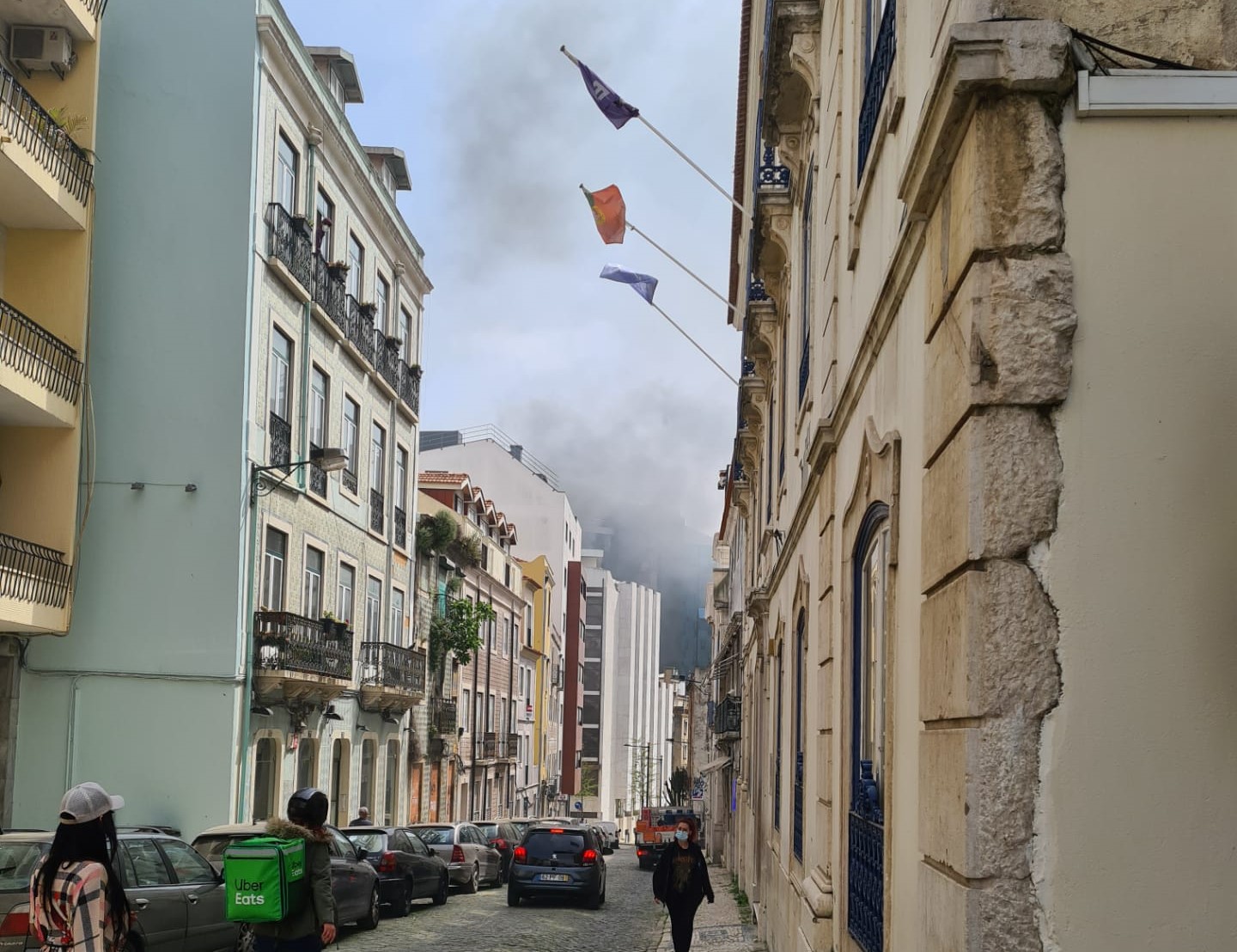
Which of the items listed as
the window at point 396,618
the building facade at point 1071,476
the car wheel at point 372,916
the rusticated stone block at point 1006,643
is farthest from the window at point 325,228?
the rusticated stone block at point 1006,643

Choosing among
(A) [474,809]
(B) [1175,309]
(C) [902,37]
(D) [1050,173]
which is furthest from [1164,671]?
(A) [474,809]

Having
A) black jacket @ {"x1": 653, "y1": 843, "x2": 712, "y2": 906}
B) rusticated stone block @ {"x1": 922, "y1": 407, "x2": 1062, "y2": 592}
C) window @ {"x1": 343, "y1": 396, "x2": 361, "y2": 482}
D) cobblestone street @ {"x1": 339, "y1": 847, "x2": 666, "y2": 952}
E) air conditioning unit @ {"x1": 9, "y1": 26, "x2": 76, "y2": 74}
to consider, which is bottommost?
cobblestone street @ {"x1": 339, "y1": 847, "x2": 666, "y2": 952}

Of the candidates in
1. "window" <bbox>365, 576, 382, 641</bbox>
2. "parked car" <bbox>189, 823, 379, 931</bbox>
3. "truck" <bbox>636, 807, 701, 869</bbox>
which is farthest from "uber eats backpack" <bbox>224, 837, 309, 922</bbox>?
"truck" <bbox>636, 807, 701, 869</bbox>

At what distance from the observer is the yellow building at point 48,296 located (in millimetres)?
21750

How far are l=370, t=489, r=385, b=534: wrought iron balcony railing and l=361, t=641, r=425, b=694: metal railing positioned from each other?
255 centimetres

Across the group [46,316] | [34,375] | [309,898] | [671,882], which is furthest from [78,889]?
[46,316]

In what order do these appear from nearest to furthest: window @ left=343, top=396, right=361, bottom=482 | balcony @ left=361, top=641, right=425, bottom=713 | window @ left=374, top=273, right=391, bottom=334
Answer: window @ left=343, top=396, right=361, bottom=482 → balcony @ left=361, top=641, right=425, bottom=713 → window @ left=374, top=273, right=391, bottom=334

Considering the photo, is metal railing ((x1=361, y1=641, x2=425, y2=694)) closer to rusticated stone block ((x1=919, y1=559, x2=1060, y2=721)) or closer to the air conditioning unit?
the air conditioning unit

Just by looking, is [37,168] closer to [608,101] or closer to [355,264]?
[608,101]

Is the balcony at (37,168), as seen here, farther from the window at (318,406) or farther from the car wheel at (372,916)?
the car wheel at (372,916)

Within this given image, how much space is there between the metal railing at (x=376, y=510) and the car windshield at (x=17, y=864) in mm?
21360

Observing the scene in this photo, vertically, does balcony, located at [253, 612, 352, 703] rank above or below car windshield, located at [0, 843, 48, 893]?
above

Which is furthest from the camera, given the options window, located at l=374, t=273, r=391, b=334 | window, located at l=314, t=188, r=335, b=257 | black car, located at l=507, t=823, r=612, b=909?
window, located at l=374, t=273, r=391, b=334

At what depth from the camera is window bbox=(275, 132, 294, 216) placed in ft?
87.4
